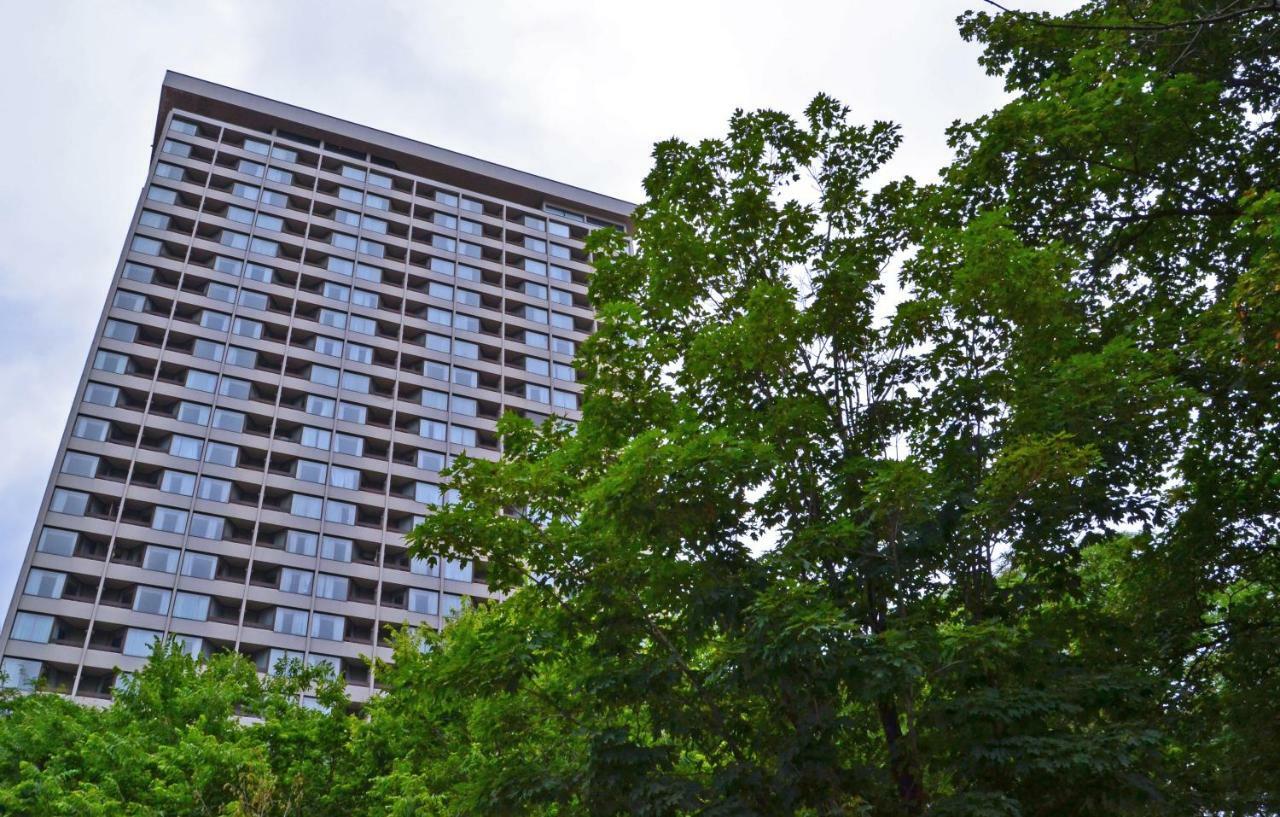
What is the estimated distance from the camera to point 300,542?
225 feet

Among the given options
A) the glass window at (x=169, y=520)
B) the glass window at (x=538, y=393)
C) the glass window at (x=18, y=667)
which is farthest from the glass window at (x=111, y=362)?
the glass window at (x=538, y=393)

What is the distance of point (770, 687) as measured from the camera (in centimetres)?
947

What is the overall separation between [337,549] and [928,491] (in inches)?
2522

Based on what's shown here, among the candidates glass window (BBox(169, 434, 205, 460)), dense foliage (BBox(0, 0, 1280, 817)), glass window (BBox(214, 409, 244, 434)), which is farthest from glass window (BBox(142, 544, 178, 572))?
dense foliage (BBox(0, 0, 1280, 817))

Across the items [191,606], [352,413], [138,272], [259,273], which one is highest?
[259,273]

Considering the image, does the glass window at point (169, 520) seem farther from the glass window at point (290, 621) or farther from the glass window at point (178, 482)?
the glass window at point (290, 621)

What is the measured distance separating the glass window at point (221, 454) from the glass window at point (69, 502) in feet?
25.3

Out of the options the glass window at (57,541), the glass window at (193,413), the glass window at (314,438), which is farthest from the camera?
the glass window at (314,438)

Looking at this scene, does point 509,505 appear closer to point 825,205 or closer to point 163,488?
point 825,205

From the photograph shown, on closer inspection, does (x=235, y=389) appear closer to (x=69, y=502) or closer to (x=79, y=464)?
(x=79, y=464)

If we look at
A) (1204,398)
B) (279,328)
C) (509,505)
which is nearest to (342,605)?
(279,328)

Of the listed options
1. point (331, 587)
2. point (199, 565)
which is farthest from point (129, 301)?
point (331, 587)

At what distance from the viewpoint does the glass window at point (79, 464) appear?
6478 centimetres

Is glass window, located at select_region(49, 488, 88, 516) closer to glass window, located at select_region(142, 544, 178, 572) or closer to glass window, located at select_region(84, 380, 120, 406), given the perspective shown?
glass window, located at select_region(142, 544, 178, 572)
